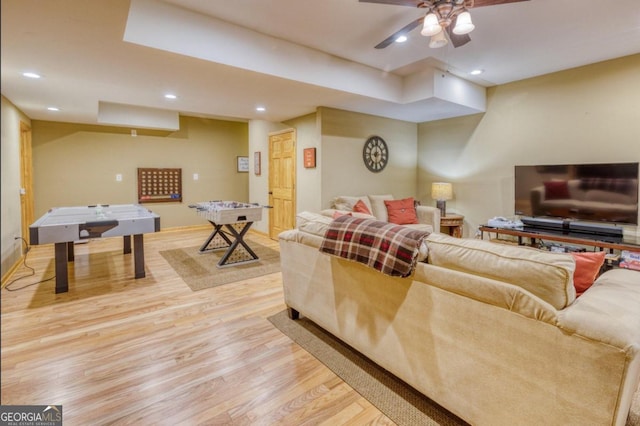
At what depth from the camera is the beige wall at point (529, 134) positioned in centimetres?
396

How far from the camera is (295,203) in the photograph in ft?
18.2

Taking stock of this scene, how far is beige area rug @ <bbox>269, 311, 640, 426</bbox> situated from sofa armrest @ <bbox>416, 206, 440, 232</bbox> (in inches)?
122

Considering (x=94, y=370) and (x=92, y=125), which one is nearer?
(x=94, y=370)

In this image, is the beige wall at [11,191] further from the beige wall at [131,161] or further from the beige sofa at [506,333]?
the beige sofa at [506,333]

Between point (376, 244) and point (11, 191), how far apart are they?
4506mm

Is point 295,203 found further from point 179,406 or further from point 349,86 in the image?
point 179,406

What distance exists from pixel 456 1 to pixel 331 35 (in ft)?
4.46

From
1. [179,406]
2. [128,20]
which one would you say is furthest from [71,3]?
[179,406]

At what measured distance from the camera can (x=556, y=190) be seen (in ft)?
14.2

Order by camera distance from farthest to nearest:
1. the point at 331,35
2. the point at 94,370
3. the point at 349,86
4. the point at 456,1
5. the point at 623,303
A: the point at 349,86 < the point at 331,35 < the point at 456,1 < the point at 94,370 < the point at 623,303

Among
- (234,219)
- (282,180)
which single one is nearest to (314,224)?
(234,219)

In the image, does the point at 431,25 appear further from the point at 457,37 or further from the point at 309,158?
the point at 309,158

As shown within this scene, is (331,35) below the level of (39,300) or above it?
above

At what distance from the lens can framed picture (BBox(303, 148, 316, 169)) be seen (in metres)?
5.03
